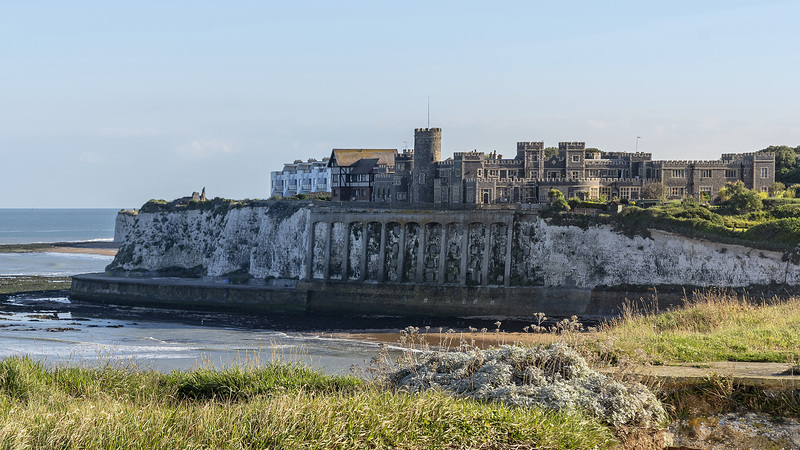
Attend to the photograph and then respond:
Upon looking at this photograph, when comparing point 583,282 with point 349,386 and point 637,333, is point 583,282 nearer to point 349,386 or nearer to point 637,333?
point 637,333

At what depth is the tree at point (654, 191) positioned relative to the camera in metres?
73.6

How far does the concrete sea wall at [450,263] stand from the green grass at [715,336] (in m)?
34.8

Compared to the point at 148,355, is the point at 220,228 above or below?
above

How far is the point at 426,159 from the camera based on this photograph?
77125mm

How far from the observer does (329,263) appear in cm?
6381

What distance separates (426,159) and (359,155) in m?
20.7

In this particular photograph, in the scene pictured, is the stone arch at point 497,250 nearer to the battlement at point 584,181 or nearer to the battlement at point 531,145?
the battlement at point 584,181

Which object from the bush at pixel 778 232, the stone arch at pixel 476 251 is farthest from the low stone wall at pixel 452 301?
the bush at pixel 778 232

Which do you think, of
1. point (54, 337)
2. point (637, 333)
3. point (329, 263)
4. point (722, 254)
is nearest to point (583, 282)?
point (722, 254)

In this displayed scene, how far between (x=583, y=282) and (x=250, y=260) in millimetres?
27512

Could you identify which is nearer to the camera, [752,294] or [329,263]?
[752,294]

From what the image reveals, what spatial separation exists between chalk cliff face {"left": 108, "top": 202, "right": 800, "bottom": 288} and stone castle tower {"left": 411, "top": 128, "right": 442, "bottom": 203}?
12.4 m

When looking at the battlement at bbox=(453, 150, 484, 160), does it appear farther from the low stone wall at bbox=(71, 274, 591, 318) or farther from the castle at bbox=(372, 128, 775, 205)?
the low stone wall at bbox=(71, 274, 591, 318)

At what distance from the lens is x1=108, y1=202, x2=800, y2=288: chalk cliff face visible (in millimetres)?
54250
